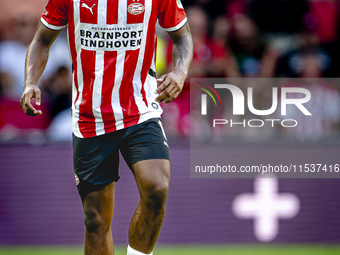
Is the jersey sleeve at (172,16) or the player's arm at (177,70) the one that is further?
the jersey sleeve at (172,16)

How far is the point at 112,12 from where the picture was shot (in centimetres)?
321

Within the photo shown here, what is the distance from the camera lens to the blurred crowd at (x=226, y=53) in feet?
19.4

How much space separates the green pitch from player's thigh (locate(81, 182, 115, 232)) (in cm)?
218

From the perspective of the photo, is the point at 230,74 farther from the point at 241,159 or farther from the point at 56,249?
the point at 56,249

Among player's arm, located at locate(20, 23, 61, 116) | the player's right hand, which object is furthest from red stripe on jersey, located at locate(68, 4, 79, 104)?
the player's right hand

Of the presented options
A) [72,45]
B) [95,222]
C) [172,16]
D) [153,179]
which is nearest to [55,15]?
[72,45]

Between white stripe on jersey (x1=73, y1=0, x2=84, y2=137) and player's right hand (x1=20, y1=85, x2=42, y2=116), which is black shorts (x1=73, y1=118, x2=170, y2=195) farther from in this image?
player's right hand (x1=20, y1=85, x2=42, y2=116)

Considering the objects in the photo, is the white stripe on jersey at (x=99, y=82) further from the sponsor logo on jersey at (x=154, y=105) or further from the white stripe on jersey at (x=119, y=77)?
the sponsor logo on jersey at (x=154, y=105)

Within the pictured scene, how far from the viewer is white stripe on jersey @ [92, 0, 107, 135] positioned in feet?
10.5

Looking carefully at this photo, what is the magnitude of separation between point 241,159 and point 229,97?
72 centimetres

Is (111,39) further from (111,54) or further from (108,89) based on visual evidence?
(108,89)

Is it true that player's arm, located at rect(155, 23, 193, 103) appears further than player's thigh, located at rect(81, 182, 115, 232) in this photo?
No

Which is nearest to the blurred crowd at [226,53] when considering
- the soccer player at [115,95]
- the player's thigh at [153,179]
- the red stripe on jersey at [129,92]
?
the soccer player at [115,95]

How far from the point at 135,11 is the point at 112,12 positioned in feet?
0.47
